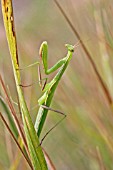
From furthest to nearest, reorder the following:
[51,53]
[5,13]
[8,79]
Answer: [51,53], [8,79], [5,13]

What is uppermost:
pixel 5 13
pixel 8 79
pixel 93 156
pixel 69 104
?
pixel 5 13

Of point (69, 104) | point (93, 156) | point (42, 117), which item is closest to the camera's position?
point (42, 117)

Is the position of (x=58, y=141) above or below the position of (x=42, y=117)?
below

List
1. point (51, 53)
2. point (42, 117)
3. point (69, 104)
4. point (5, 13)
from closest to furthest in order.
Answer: point (5, 13) → point (42, 117) → point (69, 104) → point (51, 53)

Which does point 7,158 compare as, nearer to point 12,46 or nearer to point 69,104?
point 69,104

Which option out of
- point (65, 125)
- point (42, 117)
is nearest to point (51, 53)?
point (65, 125)

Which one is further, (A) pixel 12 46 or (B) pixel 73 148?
(B) pixel 73 148

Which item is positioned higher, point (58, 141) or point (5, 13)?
point (5, 13)

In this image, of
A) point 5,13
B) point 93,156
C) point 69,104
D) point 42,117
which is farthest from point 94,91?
point 5,13

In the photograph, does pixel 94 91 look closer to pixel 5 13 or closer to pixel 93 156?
pixel 93 156
